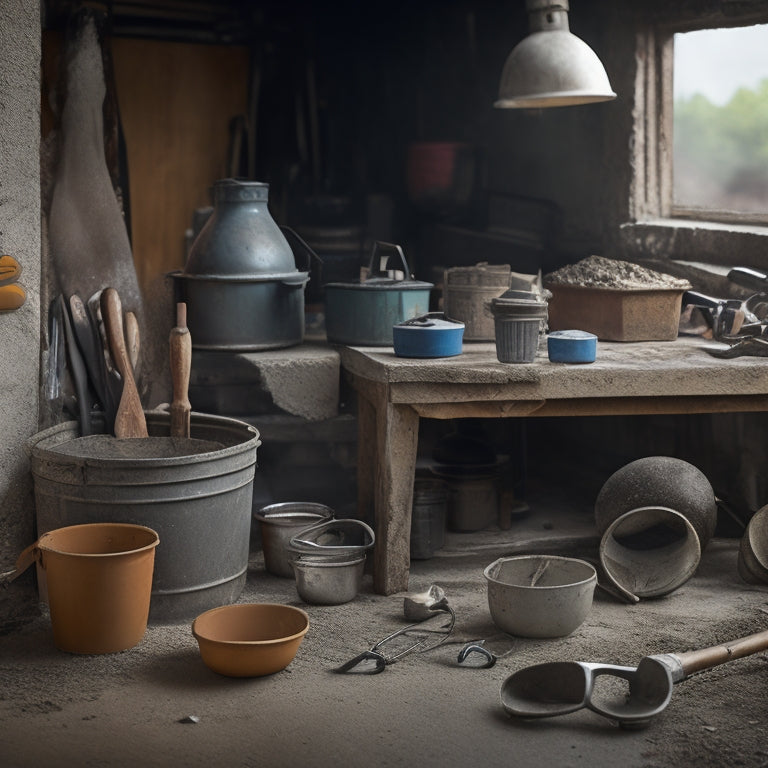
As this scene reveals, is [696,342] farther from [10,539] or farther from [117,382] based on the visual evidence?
[10,539]

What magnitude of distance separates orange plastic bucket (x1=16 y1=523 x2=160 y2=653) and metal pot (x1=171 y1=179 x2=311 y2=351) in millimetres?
1378

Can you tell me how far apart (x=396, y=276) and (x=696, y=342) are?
1.38 m

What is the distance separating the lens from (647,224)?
566cm

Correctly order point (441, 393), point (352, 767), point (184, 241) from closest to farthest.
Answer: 1. point (352, 767)
2. point (441, 393)
3. point (184, 241)

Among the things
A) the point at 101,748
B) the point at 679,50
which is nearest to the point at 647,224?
the point at 679,50

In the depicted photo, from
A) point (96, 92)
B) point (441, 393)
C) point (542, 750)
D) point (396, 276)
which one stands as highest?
point (96, 92)

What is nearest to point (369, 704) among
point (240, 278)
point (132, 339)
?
point (132, 339)

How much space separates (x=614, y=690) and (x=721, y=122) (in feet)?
10.8

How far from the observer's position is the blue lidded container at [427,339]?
4492 millimetres

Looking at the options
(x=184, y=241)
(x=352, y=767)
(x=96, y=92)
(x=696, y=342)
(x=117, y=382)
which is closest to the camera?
(x=352, y=767)

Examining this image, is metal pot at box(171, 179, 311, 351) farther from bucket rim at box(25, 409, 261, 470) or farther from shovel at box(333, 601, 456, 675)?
shovel at box(333, 601, 456, 675)

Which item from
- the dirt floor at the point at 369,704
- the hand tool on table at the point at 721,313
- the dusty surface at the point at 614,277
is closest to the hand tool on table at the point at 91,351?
the dirt floor at the point at 369,704

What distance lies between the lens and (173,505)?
4.01 metres

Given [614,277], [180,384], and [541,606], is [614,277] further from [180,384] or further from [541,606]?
[180,384]
